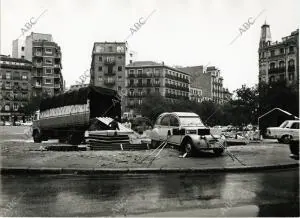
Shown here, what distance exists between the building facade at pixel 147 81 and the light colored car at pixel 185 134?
86.8 metres

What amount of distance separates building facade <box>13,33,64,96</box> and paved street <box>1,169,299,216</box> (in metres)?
101

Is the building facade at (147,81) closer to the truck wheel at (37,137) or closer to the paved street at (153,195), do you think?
the truck wheel at (37,137)

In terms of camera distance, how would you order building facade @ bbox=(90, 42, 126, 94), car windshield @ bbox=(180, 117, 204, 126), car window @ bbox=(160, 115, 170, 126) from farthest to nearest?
building facade @ bbox=(90, 42, 126, 94) < car window @ bbox=(160, 115, 170, 126) < car windshield @ bbox=(180, 117, 204, 126)

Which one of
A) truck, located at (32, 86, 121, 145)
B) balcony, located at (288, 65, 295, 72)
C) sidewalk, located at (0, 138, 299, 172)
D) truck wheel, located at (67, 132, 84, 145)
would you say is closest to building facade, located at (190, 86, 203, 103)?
balcony, located at (288, 65, 295, 72)

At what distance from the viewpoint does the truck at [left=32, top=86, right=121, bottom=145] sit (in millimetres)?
21969

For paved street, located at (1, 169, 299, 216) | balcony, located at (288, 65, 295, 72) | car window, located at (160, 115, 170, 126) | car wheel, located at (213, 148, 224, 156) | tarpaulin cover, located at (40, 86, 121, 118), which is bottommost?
paved street, located at (1, 169, 299, 216)

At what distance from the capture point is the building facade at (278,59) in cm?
7838

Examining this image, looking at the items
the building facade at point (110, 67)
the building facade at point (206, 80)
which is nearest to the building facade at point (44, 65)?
the building facade at point (110, 67)

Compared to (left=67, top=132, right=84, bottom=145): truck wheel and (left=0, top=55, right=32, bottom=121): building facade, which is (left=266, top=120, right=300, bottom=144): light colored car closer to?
(left=67, top=132, right=84, bottom=145): truck wheel

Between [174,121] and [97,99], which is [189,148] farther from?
[97,99]

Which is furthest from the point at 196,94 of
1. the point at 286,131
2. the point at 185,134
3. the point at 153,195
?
the point at 153,195

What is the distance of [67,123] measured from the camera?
76.0ft

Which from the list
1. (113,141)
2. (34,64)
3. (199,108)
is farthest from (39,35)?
(113,141)

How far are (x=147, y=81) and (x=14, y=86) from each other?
34.4 m
